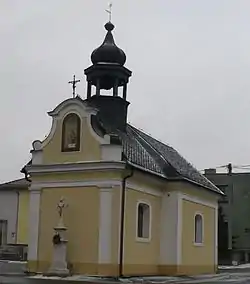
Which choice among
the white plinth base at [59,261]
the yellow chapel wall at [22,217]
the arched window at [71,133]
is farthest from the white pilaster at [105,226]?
the yellow chapel wall at [22,217]

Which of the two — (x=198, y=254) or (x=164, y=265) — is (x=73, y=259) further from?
(x=198, y=254)

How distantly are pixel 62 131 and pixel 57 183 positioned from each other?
2.28 m

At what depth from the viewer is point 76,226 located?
26172mm

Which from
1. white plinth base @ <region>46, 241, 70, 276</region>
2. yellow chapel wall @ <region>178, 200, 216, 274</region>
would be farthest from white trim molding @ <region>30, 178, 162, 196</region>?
yellow chapel wall @ <region>178, 200, 216, 274</region>

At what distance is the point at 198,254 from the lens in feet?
103

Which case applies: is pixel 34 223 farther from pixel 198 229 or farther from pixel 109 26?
pixel 109 26

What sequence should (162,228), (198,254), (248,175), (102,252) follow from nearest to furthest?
(102,252)
(162,228)
(198,254)
(248,175)

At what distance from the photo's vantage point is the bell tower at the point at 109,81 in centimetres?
2936

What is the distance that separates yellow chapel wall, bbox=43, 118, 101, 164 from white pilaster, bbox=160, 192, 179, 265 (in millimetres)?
4779

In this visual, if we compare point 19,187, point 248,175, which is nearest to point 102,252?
point 19,187

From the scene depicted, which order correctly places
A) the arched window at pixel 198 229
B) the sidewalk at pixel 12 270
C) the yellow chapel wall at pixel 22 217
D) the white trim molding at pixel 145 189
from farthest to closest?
the yellow chapel wall at pixel 22 217 → the arched window at pixel 198 229 → the sidewalk at pixel 12 270 → the white trim molding at pixel 145 189

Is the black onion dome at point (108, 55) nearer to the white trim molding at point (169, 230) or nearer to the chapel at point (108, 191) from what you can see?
the chapel at point (108, 191)

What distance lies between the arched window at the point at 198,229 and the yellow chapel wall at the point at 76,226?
7385mm

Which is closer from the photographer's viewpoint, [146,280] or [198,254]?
[146,280]
